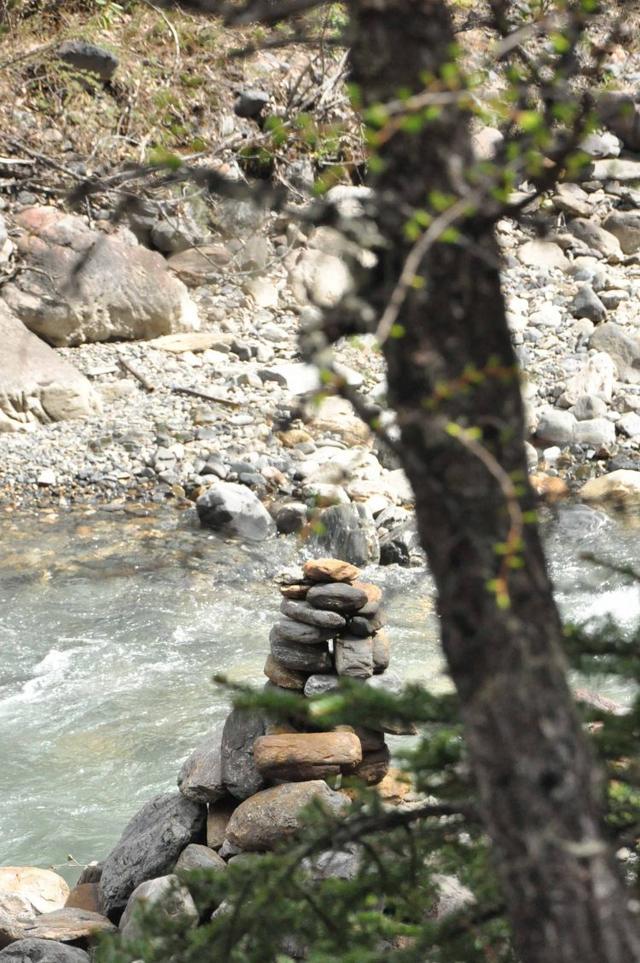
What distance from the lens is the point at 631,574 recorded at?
→ 2936 mm

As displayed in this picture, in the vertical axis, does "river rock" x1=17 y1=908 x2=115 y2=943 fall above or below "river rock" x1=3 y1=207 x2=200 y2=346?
below

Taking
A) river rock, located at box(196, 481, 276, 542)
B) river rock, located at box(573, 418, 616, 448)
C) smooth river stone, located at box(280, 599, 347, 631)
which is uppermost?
river rock, located at box(573, 418, 616, 448)

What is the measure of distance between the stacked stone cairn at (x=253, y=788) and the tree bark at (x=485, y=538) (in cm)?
313

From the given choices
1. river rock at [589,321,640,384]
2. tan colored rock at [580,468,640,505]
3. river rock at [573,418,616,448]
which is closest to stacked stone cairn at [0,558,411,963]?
tan colored rock at [580,468,640,505]

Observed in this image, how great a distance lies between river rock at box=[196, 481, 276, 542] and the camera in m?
11.3

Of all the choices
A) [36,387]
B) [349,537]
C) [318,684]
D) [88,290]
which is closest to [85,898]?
[318,684]

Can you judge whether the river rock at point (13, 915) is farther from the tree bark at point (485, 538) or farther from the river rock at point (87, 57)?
the river rock at point (87, 57)

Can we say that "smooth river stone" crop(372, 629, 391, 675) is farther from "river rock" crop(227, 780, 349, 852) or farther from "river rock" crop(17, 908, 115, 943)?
"river rock" crop(17, 908, 115, 943)

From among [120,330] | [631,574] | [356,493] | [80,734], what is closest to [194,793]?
[80,734]

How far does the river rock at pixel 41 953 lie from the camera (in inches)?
195

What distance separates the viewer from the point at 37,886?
20.0 ft

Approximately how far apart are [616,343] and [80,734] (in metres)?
9.25

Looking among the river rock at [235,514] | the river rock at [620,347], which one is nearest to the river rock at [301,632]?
the river rock at [235,514]

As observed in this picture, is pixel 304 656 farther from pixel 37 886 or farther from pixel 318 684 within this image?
pixel 37 886
